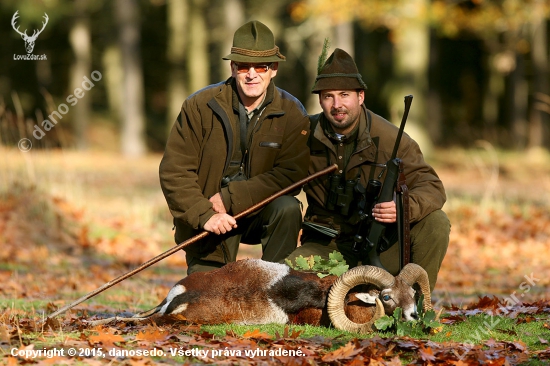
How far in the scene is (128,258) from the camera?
468 inches

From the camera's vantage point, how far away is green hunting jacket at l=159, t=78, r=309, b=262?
22.4ft

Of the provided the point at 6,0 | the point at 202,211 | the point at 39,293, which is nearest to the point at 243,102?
the point at 202,211

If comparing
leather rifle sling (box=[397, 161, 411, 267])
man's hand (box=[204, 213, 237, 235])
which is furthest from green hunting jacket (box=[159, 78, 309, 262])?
leather rifle sling (box=[397, 161, 411, 267])

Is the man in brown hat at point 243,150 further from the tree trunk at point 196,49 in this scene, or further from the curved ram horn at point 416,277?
the tree trunk at point 196,49

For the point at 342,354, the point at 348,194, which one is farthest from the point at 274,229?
the point at 342,354

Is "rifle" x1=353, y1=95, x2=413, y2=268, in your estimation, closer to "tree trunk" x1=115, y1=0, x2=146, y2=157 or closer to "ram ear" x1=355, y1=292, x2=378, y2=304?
"ram ear" x1=355, y1=292, x2=378, y2=304

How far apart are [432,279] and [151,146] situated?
1204 inches

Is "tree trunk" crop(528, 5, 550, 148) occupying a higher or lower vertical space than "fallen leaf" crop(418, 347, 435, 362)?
higher

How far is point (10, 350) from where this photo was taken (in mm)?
5234

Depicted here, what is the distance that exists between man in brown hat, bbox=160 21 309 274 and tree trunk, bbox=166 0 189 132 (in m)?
25.4

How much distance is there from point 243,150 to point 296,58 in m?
27.0

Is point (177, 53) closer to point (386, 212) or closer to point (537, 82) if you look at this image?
point (537, 82)

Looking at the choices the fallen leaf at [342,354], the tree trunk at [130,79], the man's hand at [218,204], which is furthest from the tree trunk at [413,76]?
the fallen leaf at [342,354]

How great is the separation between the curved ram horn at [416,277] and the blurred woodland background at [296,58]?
7.87m
